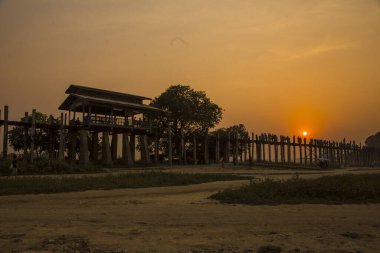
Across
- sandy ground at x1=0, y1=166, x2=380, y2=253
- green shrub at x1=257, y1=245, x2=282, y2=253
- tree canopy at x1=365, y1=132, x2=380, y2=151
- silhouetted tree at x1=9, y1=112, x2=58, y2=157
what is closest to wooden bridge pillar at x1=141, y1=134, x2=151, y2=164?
silhouetted tree at x1=9, y1=112, x2=58, y2=157

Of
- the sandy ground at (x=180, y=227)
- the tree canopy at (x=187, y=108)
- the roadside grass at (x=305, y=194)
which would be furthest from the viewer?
the tree canopy at (x=187, y=108)

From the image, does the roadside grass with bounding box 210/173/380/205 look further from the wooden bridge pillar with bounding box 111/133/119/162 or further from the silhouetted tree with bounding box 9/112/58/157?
the silhouetted tree with bounding box 9/112/58/157

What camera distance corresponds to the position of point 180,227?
28.8 feet

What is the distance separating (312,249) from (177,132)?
1759 inches

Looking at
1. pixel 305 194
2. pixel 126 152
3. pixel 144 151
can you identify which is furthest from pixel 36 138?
pixel 305 194

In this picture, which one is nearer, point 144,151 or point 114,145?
point 144,151

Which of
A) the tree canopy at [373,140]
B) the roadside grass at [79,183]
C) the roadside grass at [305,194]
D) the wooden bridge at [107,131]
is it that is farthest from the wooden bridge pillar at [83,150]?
the tree canopy at [373,140]

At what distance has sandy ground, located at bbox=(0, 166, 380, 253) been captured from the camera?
7156 mm

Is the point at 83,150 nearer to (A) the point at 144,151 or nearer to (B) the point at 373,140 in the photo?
(A) the point at 144,151

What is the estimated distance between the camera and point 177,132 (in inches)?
2029

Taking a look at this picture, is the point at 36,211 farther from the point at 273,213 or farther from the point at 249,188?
the point at 249,188

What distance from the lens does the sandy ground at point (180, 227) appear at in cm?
716

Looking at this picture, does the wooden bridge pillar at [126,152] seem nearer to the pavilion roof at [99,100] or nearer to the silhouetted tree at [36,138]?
the pavilion roof at [99,100]

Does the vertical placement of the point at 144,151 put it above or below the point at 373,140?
below
